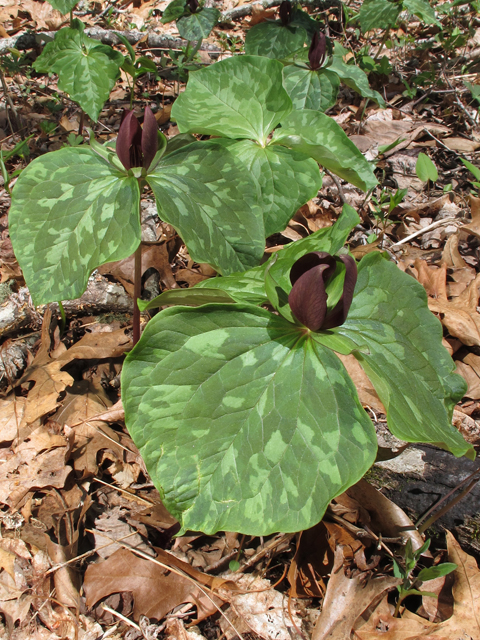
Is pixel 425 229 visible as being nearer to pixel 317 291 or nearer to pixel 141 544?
pixel 317 291

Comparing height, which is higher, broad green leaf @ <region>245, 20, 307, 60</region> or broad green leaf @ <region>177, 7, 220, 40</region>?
broad green leaf @ <region>177, 7, 220, 40</region>

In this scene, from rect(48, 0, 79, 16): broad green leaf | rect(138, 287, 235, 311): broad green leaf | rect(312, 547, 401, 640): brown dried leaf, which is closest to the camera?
rect(138, 287, 235, 311): broad green leaf

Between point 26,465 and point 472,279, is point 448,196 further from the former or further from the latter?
point 26,465

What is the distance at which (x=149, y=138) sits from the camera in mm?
1510

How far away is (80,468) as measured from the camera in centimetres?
174

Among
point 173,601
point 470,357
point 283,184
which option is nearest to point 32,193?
point 283,184

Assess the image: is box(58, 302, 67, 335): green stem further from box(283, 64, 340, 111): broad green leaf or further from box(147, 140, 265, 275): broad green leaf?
box(283, 64, 340, 111): broad green leaf

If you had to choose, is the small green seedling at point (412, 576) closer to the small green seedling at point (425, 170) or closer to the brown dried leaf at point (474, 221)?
the brown dried leaf at point (474, 221)

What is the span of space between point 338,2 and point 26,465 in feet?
15.2

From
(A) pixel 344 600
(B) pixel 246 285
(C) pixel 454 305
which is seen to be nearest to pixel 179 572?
(A) pixel 344 600

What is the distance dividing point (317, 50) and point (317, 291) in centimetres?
203

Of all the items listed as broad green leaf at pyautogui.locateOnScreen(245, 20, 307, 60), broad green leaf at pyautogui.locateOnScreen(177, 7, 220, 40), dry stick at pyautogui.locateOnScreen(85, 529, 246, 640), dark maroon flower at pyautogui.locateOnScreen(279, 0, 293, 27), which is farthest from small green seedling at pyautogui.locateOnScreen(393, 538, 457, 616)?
broad green leaf at pyautogui.locateOnScreen(177, 7, 220, 40)

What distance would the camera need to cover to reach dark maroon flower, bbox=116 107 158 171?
4.88 ft

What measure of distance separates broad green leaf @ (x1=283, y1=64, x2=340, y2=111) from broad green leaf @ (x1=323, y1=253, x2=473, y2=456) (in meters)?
1.74
